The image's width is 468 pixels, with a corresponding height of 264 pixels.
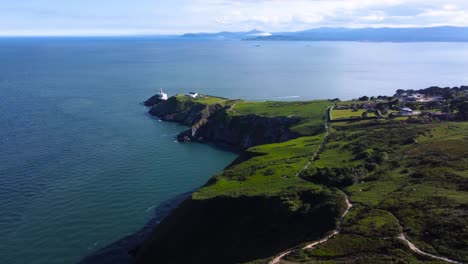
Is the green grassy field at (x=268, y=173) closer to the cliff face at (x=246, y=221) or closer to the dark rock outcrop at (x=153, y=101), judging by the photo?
the cliff face at (x=246, y=221)

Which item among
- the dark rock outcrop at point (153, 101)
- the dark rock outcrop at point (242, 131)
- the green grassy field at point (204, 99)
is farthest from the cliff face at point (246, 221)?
the dark rock outcrop at point (153, 101)

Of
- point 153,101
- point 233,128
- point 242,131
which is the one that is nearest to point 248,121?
point 242,131

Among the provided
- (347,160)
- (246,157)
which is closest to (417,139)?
(347,160)

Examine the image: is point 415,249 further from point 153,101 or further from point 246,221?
point 153,101

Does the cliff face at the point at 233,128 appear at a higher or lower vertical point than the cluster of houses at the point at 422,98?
lower

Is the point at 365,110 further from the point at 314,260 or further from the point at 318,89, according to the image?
the point at 318,89

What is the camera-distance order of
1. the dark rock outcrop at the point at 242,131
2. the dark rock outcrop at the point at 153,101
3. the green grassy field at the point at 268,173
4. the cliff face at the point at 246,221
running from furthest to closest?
the dark rock outcrop at the point at 153,101
the dark rock outcrop at the point at 242,131
the green grassy field at the point at 268,173
the cliff face at the point at 246,221
